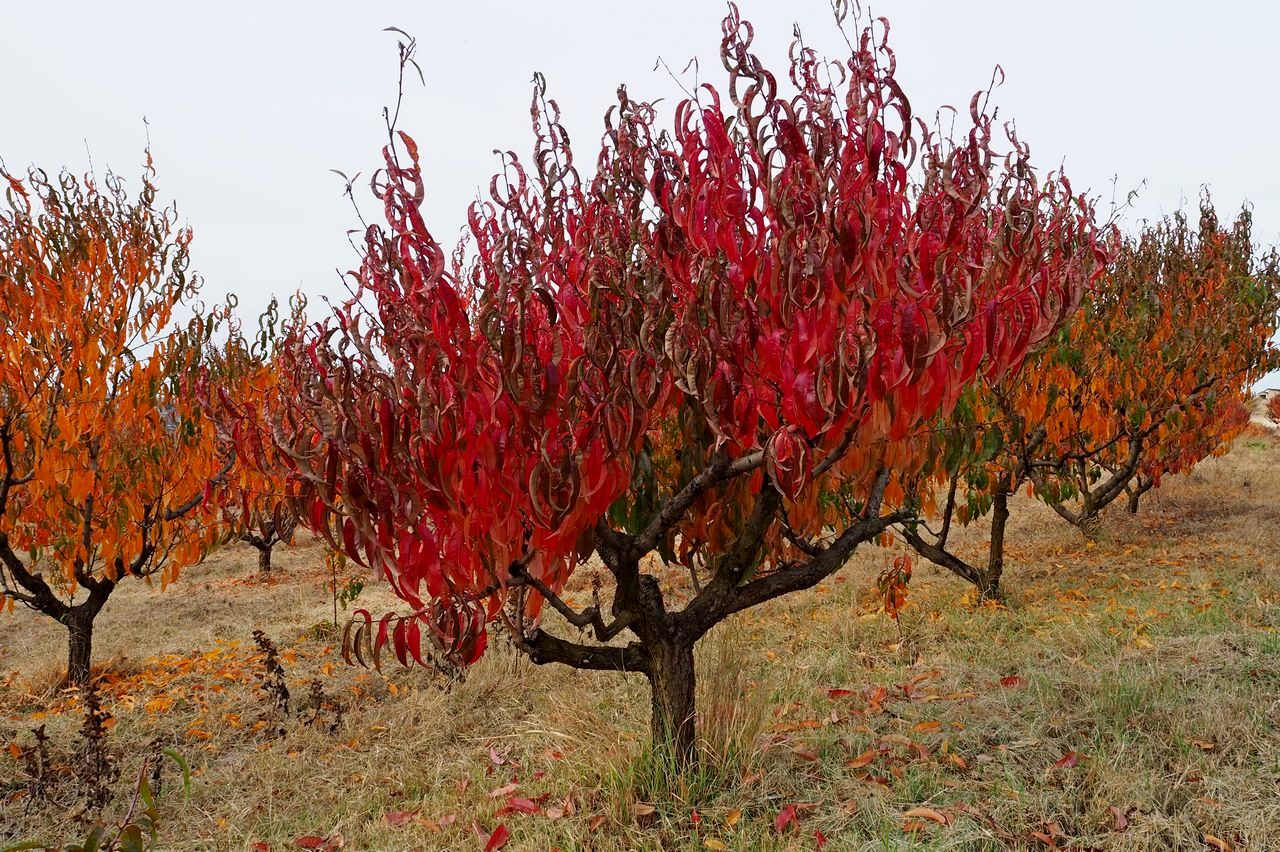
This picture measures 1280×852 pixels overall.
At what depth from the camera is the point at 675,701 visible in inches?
142

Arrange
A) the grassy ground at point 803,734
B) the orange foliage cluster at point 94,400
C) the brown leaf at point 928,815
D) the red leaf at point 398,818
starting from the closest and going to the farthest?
the brown leaf at point 928,815 < the grassy ground at point 803,734 < the red leaf at point 398,818 < the orange foliage cluster at point 94,400

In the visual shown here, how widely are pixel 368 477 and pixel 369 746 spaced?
2999mm

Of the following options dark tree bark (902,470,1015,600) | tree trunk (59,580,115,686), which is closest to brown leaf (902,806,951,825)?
dark tree bark (902,470,1015,600)

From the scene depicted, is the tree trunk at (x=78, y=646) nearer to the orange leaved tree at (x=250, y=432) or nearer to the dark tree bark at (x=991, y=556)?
the orange leaved tree at (x=250, y=432)

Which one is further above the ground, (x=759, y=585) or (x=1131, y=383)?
(x=1131, y=383)

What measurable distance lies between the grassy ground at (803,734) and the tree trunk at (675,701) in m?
0.13

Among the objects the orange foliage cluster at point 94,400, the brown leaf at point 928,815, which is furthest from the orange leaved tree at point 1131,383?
the orange foliage cluster at point 94,400

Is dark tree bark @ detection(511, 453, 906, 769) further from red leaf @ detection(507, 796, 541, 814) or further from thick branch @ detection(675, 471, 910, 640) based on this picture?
red leaf @ detection(507, 796, 541, 814)

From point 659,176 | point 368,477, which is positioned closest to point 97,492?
point 368,477

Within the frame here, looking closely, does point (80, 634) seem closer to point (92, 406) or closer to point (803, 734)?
point (92, 406)

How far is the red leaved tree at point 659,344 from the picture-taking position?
253cm

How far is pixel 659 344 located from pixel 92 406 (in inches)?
182

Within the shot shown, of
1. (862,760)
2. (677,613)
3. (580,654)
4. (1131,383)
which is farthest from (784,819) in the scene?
(1131,383)

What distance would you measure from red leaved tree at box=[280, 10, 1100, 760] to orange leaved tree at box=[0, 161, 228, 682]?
366 centimetres
